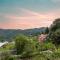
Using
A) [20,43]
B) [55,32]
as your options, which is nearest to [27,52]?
[20,43]

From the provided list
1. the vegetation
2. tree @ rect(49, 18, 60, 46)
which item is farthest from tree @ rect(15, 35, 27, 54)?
tree @ rect(49, 18, 60, 46)

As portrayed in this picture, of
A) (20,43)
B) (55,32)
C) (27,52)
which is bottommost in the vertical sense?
(27,52)

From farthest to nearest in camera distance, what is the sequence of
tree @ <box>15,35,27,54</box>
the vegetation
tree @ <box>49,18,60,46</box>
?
tree @ <box>49,18,60,46</box>
tree @ <box>15,35,27,54</box>
the vegetation

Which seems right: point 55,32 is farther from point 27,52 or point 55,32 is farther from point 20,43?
point 27,52

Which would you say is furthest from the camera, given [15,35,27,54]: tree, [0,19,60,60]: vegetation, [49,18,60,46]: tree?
[49,18,60,46]: tree

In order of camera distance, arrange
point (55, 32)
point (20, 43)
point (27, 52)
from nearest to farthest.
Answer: point (27, 52) < point (20, 43) < point (55, 32)

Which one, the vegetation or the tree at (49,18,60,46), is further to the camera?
the tree at (49,18,60,46)

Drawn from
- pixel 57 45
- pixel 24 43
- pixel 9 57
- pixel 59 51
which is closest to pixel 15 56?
pixel 9 57

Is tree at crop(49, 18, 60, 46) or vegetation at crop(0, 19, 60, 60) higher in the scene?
tree at crop(49, 18, 60, 46)

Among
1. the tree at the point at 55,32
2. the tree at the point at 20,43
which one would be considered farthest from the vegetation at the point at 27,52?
the tree at the point at 55,32

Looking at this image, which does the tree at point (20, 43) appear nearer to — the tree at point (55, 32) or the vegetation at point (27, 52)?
the vegetation at point (27, 52)

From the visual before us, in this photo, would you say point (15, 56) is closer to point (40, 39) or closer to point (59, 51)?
point (59, 51)

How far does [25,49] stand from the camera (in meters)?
13.4

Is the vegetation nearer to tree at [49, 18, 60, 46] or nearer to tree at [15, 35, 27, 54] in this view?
tree at [15, 35, 27, 54]
